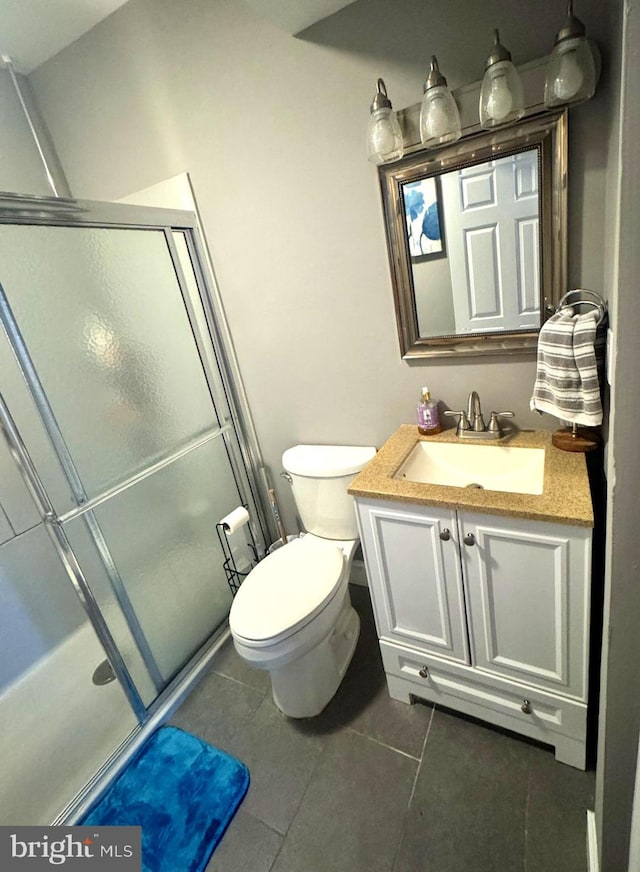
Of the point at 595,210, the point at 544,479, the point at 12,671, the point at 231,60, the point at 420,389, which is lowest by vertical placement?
the point at 12,671

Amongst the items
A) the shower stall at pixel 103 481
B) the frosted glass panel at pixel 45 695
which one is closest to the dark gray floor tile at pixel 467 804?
the shower stall at pixel 103 481

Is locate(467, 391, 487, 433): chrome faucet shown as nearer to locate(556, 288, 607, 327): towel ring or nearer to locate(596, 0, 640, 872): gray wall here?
locate(556, 288, 607, 327): towel ring

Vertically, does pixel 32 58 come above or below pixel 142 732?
above

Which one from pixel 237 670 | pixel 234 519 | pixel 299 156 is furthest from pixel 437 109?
pixel 237 670

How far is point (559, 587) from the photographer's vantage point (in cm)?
100

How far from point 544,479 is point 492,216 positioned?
792mm

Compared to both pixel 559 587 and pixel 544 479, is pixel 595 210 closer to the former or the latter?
pixel 544 479

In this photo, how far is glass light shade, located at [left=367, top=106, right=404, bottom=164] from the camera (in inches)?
45.8

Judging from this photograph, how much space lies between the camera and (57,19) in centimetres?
147

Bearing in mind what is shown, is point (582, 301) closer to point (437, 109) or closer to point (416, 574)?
point (437, 109)

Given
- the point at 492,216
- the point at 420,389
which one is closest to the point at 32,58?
the point at 492,216

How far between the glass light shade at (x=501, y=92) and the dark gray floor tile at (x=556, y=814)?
1829mm

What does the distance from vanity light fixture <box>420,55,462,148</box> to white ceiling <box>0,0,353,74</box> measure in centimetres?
40

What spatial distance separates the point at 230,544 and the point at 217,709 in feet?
2.16
